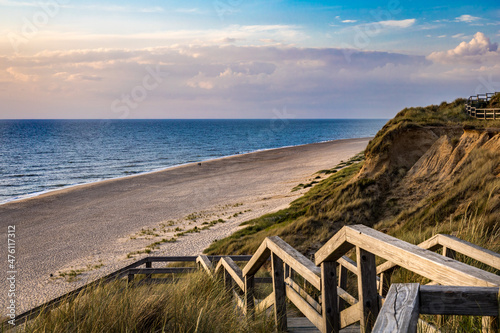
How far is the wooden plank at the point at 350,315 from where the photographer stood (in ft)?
9.32

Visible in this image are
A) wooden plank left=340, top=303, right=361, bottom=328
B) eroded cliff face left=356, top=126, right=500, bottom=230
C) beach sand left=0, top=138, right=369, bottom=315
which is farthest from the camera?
beach sand left=0, top=138, right=369, bottom=315

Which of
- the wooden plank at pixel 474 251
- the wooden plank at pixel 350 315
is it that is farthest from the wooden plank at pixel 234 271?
the wooden plank at pixel 474 251

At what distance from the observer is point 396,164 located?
56.5 ft

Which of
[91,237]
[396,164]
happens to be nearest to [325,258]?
[396,164]

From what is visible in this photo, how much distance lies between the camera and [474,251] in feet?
10.5

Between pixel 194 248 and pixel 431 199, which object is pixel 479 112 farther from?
pixel 194 248

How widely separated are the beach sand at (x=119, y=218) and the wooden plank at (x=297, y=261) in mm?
12138

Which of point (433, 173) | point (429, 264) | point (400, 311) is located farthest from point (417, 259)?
point (433, 173)

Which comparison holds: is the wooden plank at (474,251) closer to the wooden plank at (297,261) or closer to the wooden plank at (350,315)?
the wooden plank at (350,315)

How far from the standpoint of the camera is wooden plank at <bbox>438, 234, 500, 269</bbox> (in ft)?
9.62

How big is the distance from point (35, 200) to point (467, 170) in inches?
1300

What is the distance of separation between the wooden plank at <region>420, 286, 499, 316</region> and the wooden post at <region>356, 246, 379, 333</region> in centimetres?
77

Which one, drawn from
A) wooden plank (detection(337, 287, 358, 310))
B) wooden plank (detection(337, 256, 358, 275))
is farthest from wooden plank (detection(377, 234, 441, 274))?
wooden plank (detection(337, 287, 358, 310))

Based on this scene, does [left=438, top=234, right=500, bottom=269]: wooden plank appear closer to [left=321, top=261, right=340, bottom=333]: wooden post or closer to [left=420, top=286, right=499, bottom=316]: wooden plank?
[left=321, top=261, right=340, bottom=333]: wooden post
